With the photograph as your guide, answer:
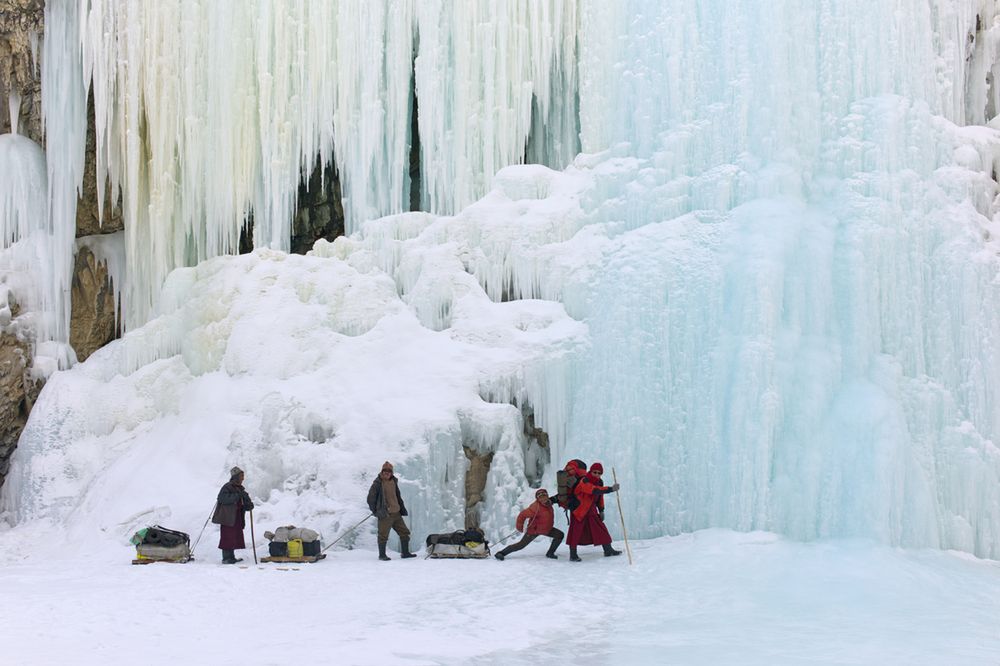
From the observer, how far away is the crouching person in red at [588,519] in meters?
9.17

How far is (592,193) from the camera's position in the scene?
11.3 m

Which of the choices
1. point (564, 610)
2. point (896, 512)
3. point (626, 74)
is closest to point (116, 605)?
point (564, 610)

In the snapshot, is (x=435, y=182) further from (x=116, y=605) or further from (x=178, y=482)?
(x=116, y=605)

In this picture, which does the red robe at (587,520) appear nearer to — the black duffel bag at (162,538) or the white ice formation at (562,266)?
the white ice formation at (562,266)

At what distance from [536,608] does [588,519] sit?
2309mm

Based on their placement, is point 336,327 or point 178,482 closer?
point 178,482

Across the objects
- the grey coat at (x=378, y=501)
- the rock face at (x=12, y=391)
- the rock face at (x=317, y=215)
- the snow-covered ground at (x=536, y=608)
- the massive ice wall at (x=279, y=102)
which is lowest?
the snow-covered ground at (x=536, y=608)

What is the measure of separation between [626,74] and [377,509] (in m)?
5.28

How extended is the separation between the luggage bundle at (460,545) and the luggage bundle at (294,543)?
1020 mm

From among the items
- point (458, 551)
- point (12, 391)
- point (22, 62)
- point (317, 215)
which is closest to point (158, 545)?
point (458, 551)

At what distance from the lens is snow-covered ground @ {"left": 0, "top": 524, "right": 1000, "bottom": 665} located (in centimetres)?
564

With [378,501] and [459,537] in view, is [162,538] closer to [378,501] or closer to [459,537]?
[378,501]

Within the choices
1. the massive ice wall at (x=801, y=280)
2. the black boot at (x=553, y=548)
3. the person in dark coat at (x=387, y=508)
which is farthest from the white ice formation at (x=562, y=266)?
the black boot at (x=553, y=548)

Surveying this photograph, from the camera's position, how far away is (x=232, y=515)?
31.2 feet
